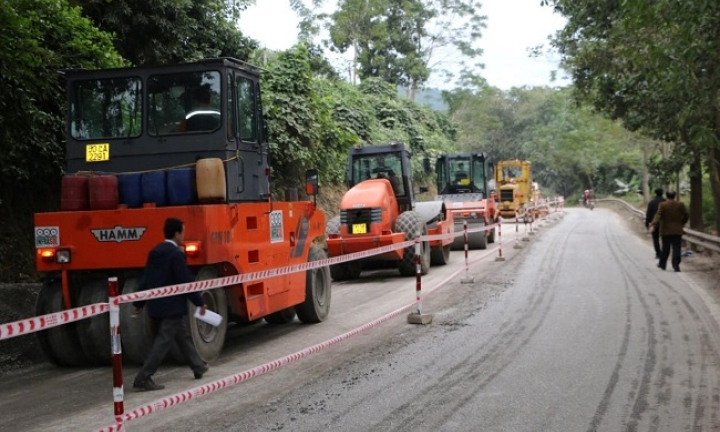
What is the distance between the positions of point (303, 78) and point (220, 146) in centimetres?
1322

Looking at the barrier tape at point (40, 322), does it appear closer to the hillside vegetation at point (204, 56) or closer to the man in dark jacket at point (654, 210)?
the hillside vegetation at point (204, 56)

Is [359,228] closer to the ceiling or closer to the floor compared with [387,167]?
closer to the floor

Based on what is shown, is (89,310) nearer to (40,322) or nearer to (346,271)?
(40,322)

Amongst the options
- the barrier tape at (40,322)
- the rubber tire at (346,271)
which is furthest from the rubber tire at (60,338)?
the rubber tire at (346,271)

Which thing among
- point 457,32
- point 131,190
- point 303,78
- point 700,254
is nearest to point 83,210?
point 131,190

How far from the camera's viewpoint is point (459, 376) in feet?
26.4

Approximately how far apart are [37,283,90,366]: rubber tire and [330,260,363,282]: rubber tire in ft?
31.6

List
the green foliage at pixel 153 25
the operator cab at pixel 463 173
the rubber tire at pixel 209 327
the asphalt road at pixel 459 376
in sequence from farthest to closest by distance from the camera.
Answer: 1. the operator cab at pixel 463 173
2. the green foliage at pixel 153 25
3. the rubber tire at pixel 209 327
4. the asphalt road at pixel 459 376

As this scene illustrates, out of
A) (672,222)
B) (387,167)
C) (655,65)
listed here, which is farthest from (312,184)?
(672,222)

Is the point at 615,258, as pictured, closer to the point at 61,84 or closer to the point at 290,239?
the point at 290,239

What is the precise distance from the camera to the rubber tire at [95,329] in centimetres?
874

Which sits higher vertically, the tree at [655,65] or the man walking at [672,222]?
the tree at [655,65]

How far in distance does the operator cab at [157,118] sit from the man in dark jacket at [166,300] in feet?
6.90

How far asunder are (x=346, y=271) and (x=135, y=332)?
10.0 metres
